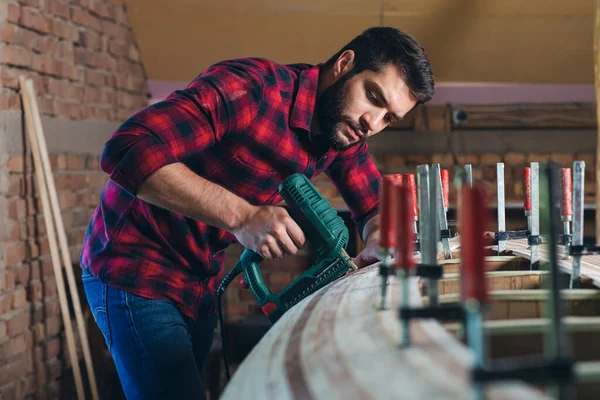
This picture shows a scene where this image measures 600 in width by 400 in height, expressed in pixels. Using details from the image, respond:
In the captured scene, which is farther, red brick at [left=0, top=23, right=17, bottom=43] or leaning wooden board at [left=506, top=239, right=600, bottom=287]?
A: red brick at [left=0, top=23, right=17, bottom=43]

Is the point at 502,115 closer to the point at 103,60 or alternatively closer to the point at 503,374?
the point at 103,60

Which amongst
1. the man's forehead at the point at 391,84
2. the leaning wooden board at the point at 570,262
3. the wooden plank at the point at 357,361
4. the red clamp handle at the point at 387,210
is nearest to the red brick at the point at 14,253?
the man's forehead at the point at 391,84

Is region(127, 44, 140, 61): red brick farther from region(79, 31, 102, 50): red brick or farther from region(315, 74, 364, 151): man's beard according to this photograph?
region(315, 74, 364, 151): man's beard

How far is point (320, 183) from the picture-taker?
4.71 m

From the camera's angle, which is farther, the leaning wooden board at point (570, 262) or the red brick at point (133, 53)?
the red brick at point (133, 53)

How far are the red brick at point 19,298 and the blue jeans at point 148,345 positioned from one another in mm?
1274

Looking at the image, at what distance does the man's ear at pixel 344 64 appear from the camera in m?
2.25

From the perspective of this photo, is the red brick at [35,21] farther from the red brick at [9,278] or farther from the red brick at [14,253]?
the red brick at [9,278]

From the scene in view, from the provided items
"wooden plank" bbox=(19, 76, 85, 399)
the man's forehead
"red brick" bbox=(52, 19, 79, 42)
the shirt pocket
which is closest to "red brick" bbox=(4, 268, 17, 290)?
"wooden plank" bbox=(19, 76, 85, 399)

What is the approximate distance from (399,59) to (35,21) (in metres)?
1.98

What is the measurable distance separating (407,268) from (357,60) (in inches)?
51.8

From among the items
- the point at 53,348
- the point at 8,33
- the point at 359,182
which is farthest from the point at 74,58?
the point at 359,182

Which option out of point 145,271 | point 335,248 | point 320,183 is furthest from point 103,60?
point 335,248

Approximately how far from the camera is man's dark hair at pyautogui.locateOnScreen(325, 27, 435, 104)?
2.16 meters
